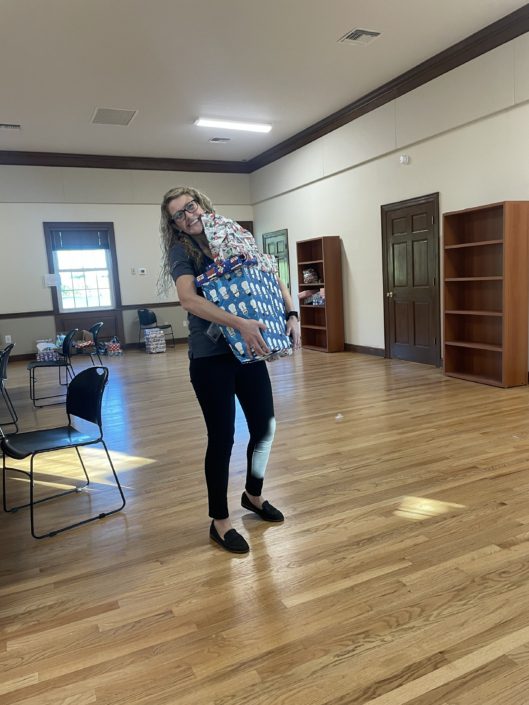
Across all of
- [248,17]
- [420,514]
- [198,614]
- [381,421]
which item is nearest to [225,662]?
[198,614]

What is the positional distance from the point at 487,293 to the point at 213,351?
4368mm

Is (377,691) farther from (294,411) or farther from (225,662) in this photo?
(294,411)

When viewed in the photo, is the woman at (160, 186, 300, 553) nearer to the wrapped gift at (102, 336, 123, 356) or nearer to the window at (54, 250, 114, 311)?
the wrapped gift at (102, 336, 123, 356)

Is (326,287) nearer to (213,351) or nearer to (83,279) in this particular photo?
(83,279)

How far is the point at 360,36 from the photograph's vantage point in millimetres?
5406

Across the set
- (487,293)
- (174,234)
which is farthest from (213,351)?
(487,293)

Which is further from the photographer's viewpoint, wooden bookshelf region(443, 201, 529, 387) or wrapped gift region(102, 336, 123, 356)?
wrapped gift region(102, 336, 123, 356)

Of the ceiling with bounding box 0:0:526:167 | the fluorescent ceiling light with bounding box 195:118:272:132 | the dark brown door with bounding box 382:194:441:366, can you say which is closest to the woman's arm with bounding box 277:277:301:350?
the ceiling with bounding box 0:0:526:167

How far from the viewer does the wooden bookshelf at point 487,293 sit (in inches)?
199

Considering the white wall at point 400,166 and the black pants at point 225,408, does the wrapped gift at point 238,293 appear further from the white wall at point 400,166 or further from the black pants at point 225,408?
the white wall at point 400,166

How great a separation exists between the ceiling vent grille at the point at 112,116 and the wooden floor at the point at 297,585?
5376 mm

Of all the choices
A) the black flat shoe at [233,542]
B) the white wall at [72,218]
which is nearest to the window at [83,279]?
the white wall at [72,218]

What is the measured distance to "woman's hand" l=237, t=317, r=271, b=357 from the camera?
1.92m

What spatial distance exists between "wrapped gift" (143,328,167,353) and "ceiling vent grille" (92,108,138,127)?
354 centimetres
